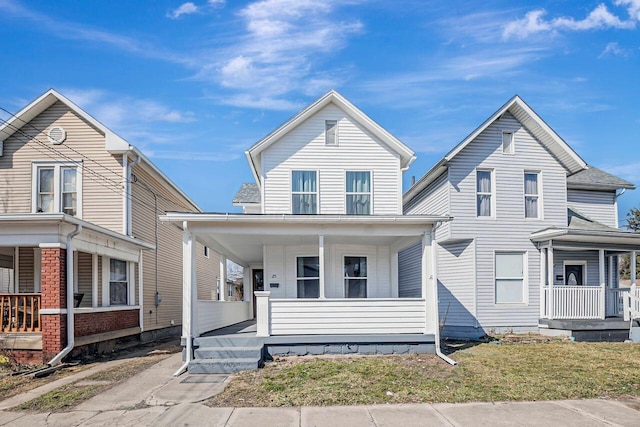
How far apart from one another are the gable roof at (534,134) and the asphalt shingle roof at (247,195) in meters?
6.71

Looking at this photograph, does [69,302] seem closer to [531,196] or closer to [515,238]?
[515,238]

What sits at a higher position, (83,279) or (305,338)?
(83,279)

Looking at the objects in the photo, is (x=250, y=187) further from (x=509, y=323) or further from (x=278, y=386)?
(x=278, y=386)

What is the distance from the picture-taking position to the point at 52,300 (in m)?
10.6

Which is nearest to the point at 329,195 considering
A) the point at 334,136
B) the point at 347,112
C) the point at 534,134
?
the point at 334,136

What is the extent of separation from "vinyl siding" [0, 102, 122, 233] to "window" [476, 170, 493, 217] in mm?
11612

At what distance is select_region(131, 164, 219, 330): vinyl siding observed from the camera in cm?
1552

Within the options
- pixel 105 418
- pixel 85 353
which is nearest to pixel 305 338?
pixel 105 418

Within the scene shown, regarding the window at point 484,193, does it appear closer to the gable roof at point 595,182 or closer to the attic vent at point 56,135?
the gable roof at point 595,182

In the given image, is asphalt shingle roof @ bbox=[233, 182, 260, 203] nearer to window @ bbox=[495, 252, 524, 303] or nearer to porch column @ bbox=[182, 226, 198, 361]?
porch column @ bbox=[182, 226, 198, 361]

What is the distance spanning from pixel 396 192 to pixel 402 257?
692cm

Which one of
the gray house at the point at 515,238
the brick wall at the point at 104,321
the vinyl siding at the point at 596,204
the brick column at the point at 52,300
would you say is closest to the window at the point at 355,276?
the gray house at the point at 515,238

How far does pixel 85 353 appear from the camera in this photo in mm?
→ 11859

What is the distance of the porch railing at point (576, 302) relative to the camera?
596 inches
